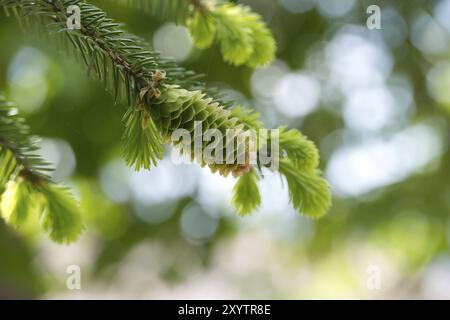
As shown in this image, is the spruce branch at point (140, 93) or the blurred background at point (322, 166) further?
the blurred background at point (322, 166)

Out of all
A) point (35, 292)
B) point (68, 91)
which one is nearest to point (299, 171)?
point (68, 91)

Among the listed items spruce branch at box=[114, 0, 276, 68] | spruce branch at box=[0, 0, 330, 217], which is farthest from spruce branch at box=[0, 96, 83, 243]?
spruce branch at box=[114, 0, 276, 68]

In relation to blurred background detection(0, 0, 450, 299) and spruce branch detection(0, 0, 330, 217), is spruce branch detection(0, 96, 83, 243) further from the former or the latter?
blurred background detection(0, 0, 450, 299)

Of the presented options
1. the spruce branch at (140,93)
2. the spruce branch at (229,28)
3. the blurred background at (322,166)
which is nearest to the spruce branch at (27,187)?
the spruce branch at (140,93)

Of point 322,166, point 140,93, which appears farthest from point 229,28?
point 322,166

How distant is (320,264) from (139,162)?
1779 mm

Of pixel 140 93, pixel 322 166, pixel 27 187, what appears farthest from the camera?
pixel 322 166

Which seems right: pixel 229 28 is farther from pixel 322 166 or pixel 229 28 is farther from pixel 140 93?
pixel 322 166

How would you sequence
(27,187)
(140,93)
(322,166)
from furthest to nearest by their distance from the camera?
(322,166)
(27,187)
(140,93)

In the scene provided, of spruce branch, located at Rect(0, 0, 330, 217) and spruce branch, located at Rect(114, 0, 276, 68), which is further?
spruce branch, located at Rect(114, 0, 276, 68)

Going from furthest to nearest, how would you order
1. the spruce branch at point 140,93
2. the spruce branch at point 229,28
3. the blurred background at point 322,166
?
the blurred background at point 322,166 < the spruce branch at point 229,28 < the spruce branch at point 140,93

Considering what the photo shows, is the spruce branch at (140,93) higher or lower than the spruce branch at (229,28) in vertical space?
lower

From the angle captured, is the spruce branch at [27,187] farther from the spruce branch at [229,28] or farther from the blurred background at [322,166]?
the blurred background at [322,166]
